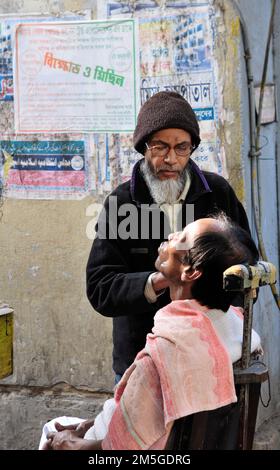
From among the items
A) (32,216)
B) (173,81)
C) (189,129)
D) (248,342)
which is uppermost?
(173,81)

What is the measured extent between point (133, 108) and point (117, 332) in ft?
5.47

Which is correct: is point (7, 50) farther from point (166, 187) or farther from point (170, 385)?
point (170, 385)

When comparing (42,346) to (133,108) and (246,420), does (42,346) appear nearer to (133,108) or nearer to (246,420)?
(133,108)

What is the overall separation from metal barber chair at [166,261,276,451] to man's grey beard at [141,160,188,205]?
85 centimetres

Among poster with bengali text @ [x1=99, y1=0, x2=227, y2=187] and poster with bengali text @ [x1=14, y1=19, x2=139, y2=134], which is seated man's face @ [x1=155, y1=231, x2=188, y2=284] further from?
poster with bengali text @ [x1=14, y1=19, x2=139, y2=134]

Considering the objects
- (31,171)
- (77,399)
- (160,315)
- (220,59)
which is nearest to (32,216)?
(31,171)

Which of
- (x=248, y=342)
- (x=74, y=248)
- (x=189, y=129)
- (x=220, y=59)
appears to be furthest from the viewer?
(x=74, y=248)

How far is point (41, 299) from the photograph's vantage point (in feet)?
16.2

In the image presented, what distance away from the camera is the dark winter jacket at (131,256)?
324cm

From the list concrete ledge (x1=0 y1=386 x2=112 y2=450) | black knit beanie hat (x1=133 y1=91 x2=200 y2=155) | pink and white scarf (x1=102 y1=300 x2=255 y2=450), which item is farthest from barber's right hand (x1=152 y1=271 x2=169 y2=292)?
concrete ledge (x1=0 y1=386 x2=112 y2=450)

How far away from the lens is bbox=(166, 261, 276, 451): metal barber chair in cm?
247

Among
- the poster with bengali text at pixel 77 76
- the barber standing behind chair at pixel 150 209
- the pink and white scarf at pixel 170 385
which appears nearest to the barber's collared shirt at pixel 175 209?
the barber standing behind chair at pixel 150 209

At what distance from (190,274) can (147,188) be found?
830 millimetres

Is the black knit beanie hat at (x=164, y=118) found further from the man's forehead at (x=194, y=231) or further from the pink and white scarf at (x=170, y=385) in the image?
the pink and white scarf at (x=170, y=385)
